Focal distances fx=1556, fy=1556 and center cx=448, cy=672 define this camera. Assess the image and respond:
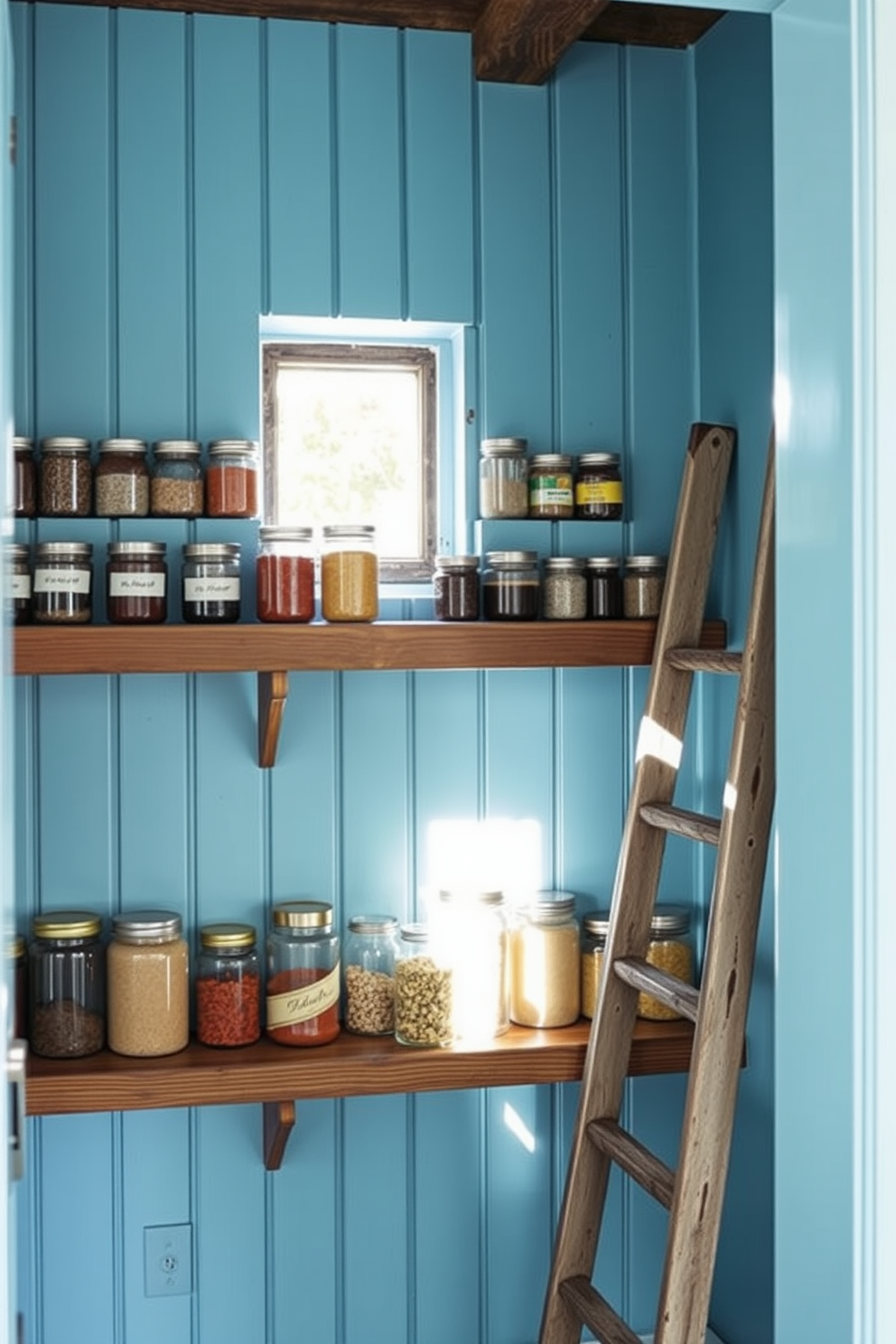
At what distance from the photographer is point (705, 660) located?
7.36ft

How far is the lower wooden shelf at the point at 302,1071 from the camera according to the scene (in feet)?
7.11

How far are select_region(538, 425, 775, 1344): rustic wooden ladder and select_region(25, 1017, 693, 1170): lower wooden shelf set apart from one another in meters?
0.07

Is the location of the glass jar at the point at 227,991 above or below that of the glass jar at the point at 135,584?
below

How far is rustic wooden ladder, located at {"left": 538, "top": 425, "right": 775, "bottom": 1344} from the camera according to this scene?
2.02 meters

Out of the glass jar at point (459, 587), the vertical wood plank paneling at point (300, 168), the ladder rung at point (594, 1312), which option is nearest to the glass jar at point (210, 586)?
the glass jar at point (459, 587)

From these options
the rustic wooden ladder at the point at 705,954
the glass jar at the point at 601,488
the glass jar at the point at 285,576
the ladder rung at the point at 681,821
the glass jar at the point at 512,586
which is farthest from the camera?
the glass jar at the point at 601,488

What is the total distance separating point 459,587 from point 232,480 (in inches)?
14.8

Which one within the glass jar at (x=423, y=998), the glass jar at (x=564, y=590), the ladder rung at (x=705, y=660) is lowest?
the glass jar at (x=423, y=998)

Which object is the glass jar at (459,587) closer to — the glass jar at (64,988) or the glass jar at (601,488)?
the glass jar at (601,488)

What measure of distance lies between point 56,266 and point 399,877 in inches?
42.7

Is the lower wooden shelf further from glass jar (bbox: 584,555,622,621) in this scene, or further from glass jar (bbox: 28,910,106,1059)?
glass jar (bbox: 584,555,622,621)

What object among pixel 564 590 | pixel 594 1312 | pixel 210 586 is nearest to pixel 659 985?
pixel 594 1312

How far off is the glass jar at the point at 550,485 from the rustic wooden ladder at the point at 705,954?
0.19 m

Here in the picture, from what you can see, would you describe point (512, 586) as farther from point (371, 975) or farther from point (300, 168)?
point (300, 168)
